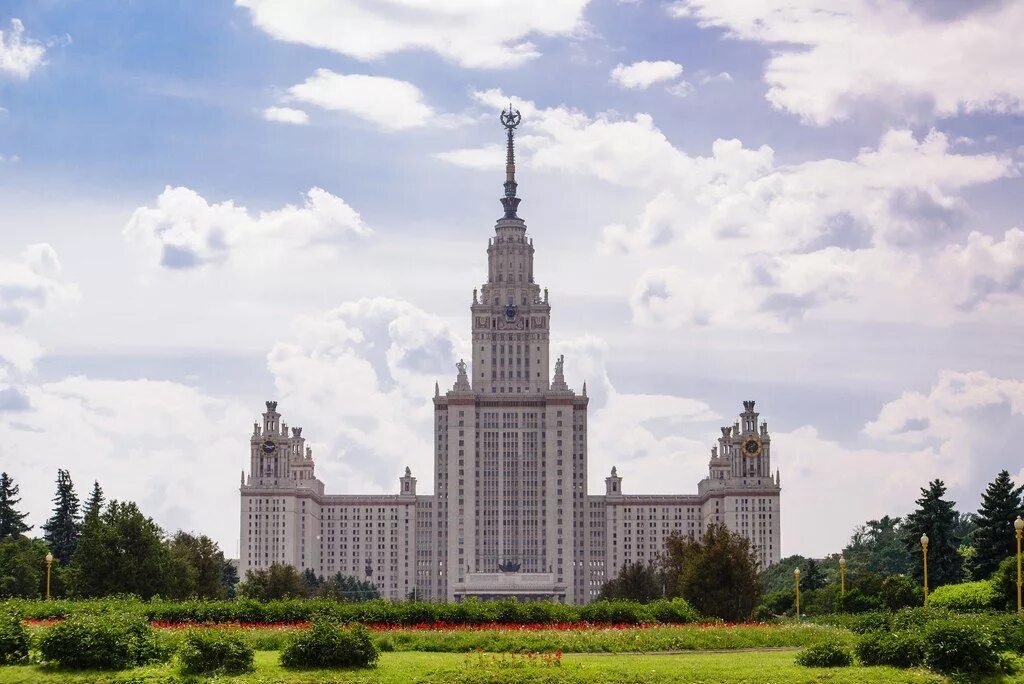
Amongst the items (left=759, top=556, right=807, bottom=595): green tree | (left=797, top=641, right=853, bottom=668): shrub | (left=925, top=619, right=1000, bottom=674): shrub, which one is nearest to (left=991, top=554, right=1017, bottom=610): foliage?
(left=797, top=641, right=853, bottom=668): shrub

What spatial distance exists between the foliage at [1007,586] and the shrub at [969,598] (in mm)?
281

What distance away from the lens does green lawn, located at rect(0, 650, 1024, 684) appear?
4031 cm

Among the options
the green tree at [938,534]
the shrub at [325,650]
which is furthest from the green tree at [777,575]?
the shrub at [325,650]

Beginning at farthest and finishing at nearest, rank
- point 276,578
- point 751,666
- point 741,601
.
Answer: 1. point 276,578
2. point 741,601
3. point 751,666

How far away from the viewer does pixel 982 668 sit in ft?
134

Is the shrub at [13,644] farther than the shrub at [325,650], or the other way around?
the shrub at [13,644]

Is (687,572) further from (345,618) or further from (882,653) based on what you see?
(882,653)

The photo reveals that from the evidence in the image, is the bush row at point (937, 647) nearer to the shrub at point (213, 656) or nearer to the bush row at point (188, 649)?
the bush row at point (188, 649)

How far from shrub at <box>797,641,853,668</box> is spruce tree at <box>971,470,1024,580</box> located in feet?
125

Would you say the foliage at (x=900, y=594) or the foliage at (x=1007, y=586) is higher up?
the foliage at (x=1007, y=586)

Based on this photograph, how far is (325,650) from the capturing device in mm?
41844

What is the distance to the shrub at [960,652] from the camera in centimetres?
4078

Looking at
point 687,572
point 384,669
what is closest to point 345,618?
point 384,669

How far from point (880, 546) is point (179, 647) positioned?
524 ft
